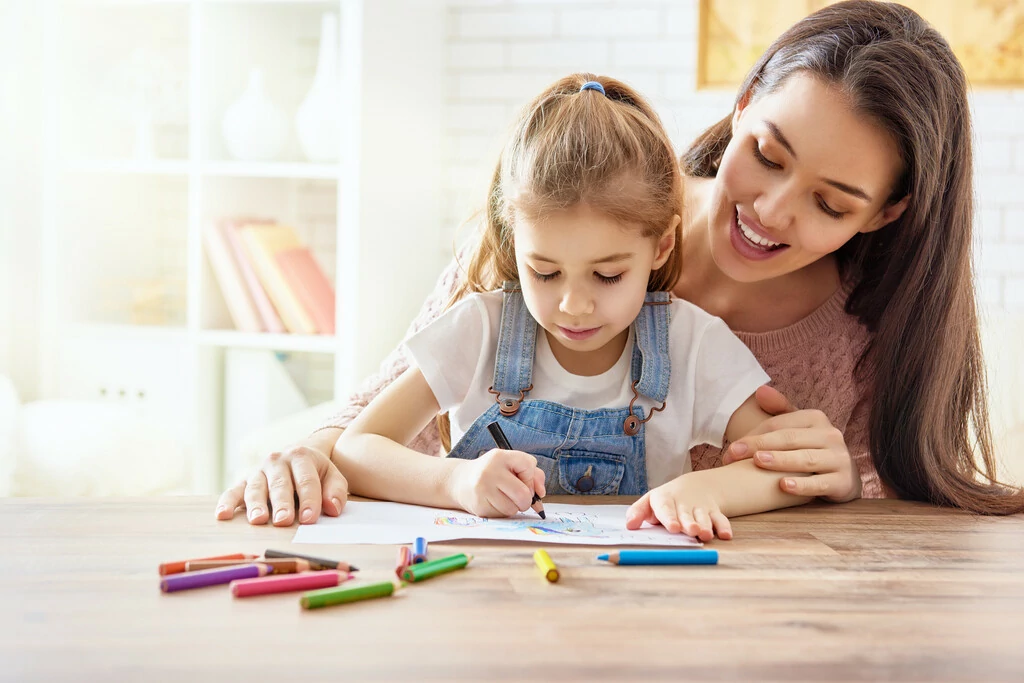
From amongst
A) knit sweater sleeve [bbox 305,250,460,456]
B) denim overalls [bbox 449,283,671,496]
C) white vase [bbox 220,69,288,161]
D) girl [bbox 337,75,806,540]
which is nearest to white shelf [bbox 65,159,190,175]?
white vase [bbox 220,69,288,161]

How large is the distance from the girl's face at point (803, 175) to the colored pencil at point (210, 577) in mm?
852

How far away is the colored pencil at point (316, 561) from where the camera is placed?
0.86 meters

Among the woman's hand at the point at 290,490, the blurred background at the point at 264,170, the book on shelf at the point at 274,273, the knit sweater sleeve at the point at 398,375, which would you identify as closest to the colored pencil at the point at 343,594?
the woman's hand at the point at 290,490

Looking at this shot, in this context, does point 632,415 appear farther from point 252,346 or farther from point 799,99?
point 252,346

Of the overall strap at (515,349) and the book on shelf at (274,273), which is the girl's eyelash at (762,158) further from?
the book on shelf at (274,273)

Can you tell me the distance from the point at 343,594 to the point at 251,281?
217 cm

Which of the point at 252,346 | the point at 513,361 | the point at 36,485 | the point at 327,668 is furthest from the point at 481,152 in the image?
the point at 327,668

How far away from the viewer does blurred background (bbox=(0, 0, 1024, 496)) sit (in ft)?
9.07

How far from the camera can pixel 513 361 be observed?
4.52 ft

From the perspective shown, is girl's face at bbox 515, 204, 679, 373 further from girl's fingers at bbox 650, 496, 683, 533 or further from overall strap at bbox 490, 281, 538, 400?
girl's fingers at bbox 650, 496, 683, 533

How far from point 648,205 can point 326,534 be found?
0.58 m

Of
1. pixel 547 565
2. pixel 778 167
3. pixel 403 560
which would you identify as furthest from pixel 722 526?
pixel 778 167

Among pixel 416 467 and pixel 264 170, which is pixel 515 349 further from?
pixel 264 170

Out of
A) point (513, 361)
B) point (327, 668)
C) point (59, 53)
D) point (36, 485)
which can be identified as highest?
point (59, 53)
